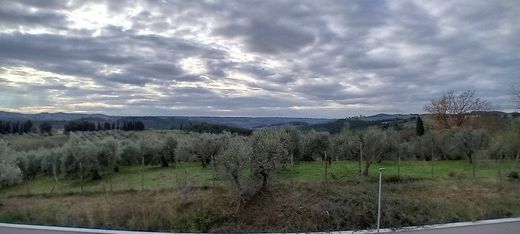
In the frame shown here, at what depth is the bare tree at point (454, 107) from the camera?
3681 centimetres

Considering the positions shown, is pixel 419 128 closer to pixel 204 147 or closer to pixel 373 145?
pixel 373 145

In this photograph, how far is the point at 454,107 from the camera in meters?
37.8

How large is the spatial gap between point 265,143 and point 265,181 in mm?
1546

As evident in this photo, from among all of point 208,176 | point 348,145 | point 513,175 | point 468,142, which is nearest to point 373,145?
point 348,145

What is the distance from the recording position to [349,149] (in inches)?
642

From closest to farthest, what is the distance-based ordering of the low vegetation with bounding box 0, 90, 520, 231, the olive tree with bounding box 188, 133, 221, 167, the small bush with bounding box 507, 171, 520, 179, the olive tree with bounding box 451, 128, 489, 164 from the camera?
the low vegetation with bounding box 0, 90, 520, 231 < the small bush with bounding box 507, 171, 520, 179 < the olive tree with bounding box 188, 133, 221, 167 < the olive tree with bounding box 451, 128, 489, 164

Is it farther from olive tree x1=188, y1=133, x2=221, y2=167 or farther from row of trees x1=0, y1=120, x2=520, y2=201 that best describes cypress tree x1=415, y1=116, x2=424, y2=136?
olive tree x1=188, y1=133, x2=221, y2=167

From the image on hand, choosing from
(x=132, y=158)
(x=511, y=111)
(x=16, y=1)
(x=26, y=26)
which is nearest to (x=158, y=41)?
(x=26, y=26)

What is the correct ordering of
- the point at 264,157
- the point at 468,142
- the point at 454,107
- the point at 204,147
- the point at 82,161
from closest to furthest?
the point at 264,157 < the point at 204,147 < the point at 82,161 < the point at 468,142 < the point at 454,107

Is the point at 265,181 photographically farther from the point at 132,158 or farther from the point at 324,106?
the point at 132,158

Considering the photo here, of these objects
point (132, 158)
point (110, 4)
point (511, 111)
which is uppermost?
point (110, 4)

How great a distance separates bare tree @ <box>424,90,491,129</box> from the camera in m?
36.8

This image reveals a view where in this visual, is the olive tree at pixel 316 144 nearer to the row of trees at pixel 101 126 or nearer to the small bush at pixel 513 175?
the small bush at pixel 513 175

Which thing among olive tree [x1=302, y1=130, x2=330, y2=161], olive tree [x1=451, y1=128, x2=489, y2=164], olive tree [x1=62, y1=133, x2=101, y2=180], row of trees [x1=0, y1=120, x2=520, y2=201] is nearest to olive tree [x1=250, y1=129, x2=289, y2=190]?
row of trees [x1=0, y1=120, x2=520, y2=201]
